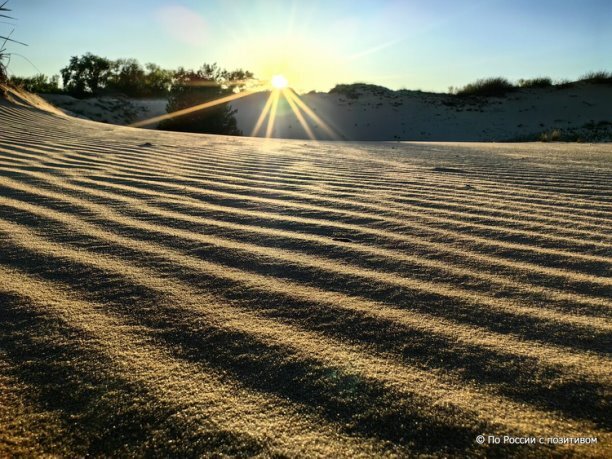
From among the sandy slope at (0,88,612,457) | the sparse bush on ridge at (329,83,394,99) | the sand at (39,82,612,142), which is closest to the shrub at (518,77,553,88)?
the sand at (39,82,612,142)

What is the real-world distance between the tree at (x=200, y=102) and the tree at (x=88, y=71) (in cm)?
1732

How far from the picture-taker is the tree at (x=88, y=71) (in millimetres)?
28234

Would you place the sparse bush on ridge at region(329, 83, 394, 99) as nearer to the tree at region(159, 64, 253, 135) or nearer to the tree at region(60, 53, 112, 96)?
the tree at region(159, 64, 253, 135)

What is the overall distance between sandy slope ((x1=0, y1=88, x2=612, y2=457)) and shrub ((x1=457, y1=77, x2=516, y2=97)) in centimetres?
2313

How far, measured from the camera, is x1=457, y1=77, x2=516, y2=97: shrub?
22578 millimetres

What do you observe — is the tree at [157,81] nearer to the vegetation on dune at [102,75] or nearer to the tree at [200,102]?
the vegetation on dune at [102,75]

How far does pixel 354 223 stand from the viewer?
183 centimetres

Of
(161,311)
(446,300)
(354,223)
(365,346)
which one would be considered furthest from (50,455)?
(354,223)

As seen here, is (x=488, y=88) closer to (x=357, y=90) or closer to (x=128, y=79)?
(x=357, y=90)

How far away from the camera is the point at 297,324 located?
1000 millimetres

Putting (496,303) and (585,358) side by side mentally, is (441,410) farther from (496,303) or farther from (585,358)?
(496,303)

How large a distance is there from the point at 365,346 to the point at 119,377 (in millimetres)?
501

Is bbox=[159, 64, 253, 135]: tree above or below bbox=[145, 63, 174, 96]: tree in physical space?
below

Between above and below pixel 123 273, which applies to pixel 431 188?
above
